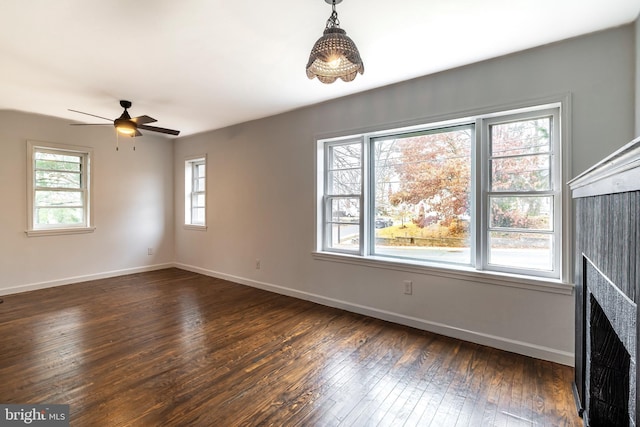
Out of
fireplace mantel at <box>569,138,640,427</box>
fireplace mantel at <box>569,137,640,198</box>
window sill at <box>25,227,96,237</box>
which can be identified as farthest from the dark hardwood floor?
fireplace mantel at <box>569,137,640,198</box>

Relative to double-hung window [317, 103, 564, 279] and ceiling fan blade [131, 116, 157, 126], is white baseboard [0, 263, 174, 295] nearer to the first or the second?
ceiling fan blade [131, 116, 157, 126]

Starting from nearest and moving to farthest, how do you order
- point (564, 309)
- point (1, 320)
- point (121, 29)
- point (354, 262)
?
point (121, 29), point (564, 309), point (1, 320), point (354, 262)

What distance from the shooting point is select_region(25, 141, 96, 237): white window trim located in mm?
4207

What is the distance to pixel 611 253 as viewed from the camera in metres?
1.07

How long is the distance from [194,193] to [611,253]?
5764mm

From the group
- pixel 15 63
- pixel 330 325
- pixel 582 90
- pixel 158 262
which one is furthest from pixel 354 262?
pixel 158 262

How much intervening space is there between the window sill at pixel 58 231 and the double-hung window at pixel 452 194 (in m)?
3.87

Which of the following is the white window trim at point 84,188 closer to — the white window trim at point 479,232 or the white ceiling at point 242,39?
the white ceiling at point 242,39

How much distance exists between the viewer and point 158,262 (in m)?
5.70

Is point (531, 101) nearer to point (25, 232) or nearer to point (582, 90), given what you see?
point (582, 90)

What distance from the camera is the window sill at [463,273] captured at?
2354mm

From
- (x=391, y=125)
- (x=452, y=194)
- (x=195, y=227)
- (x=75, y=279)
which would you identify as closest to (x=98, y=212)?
(x=75, y=279)

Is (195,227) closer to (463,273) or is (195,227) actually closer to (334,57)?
(463,273)

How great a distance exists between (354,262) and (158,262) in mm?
4188
